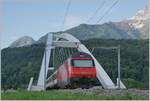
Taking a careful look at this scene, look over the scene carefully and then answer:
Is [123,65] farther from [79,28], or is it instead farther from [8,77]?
[79,28]

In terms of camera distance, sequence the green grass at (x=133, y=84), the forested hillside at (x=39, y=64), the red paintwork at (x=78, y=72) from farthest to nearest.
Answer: the forested hillside at (x=39, y=64)
the green grass at (x=133, y=84)
the red paintwork at (x=78, y=72)

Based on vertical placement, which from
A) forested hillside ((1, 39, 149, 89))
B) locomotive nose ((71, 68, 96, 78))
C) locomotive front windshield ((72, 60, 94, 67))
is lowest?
locomotive nose ((71, 68, 96, 78))

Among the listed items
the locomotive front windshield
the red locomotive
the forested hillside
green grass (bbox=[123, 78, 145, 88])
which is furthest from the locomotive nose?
the forested hillside

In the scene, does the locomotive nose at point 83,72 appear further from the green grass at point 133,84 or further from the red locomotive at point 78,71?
the green grass at point 133,84

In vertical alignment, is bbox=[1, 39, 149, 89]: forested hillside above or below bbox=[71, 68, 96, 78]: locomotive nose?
above

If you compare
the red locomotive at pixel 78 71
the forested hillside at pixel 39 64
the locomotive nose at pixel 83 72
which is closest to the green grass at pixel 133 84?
the forested hillside at pixel 39 64

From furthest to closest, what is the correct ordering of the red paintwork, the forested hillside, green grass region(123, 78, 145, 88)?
1. the forested hillside
2. green grass region(123, 78, 145, 88)
3. the red paintwork

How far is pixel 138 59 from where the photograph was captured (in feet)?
211

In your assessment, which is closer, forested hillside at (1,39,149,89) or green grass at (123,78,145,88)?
green grass at (123,78,145,88)

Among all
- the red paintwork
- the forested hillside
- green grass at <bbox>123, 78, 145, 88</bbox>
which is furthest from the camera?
the forested hillside

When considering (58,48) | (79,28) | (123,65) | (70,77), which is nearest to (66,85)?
(70,77)

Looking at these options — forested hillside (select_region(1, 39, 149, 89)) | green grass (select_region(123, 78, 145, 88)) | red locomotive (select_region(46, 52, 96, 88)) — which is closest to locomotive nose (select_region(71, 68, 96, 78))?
red locomotive (select_region(46, 52, 96, 88))

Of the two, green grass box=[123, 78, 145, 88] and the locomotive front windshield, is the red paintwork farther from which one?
green grass box=[123, 78, 145, 88]

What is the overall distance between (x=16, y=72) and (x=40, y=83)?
23739 millimetres
